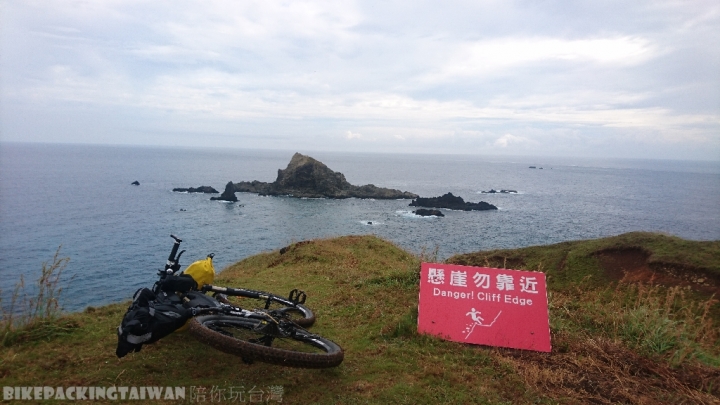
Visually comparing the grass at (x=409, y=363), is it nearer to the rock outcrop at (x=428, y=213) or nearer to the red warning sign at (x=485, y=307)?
the red warning sign at (x=485, y=307)

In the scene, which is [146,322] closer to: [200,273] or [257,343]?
[257,343]

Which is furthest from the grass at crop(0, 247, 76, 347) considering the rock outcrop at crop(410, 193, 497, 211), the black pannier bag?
the rock outcrop at crop(410, 193, 497, 211)

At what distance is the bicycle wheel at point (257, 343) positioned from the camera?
4.78 meters

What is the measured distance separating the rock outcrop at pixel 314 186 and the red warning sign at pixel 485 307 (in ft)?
266

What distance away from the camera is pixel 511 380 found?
5.70 meters

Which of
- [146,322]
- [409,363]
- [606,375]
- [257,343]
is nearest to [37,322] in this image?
[146,322]

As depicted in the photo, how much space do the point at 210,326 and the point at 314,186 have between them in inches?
3383

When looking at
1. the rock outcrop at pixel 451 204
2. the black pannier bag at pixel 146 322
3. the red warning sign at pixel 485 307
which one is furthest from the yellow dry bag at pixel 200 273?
the rock outcrop at pixel 451 204

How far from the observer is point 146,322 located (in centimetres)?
511

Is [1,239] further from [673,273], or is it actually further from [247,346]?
[673,273]

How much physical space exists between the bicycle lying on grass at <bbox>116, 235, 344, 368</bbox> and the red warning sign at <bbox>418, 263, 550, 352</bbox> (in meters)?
2.35

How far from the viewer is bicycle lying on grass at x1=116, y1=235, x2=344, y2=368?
4840mm

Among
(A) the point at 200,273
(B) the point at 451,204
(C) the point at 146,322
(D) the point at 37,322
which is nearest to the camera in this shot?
(C) the point at 146,322

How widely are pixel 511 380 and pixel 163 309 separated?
4745mm
